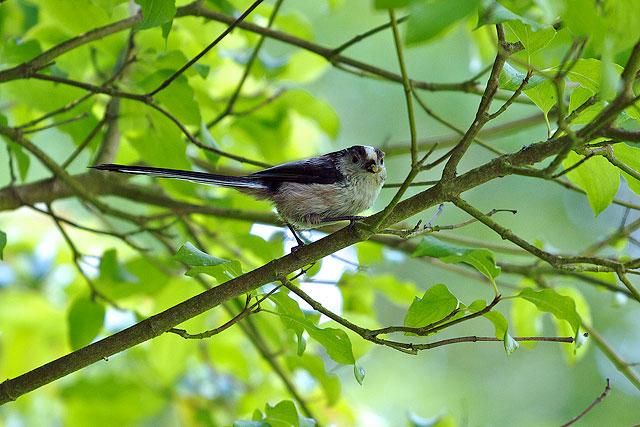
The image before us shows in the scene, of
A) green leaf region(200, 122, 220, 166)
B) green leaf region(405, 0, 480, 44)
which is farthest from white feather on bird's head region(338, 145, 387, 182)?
green leaf region(405, 0, 480, 44)

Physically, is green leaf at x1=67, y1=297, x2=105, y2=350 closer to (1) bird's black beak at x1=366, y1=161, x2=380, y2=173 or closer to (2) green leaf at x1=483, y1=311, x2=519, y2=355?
(1) bird's black beak at x1=366, y1=161, x2=380, y2=173

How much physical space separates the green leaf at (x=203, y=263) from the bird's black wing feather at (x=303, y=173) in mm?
1030

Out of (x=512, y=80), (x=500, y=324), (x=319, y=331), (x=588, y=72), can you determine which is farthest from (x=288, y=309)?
(x=588, y=72)

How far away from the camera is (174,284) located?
8.63ft

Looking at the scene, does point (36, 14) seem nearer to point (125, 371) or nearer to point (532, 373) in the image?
point (125, 371)

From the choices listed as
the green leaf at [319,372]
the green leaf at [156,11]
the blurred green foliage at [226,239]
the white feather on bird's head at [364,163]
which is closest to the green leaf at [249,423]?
the blurred green foliage at [226,239]

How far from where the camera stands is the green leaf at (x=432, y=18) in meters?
0.91

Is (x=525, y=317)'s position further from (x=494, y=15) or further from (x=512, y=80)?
(x=494, y=15)

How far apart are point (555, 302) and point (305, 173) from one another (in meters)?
1.34

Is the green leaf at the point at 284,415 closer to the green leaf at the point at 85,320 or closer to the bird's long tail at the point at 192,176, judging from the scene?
the bird's long tail at the point at 192,176

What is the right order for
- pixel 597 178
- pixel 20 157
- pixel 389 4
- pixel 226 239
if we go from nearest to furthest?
1. pixel 389 4
2. pixel 597 178
3. pixel 20 157
4. pixel 226 239

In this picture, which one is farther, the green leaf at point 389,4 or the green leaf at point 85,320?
the green leaf at point 85,320

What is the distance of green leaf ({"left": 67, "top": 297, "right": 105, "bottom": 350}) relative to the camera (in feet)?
7.89

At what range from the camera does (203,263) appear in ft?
4.83
